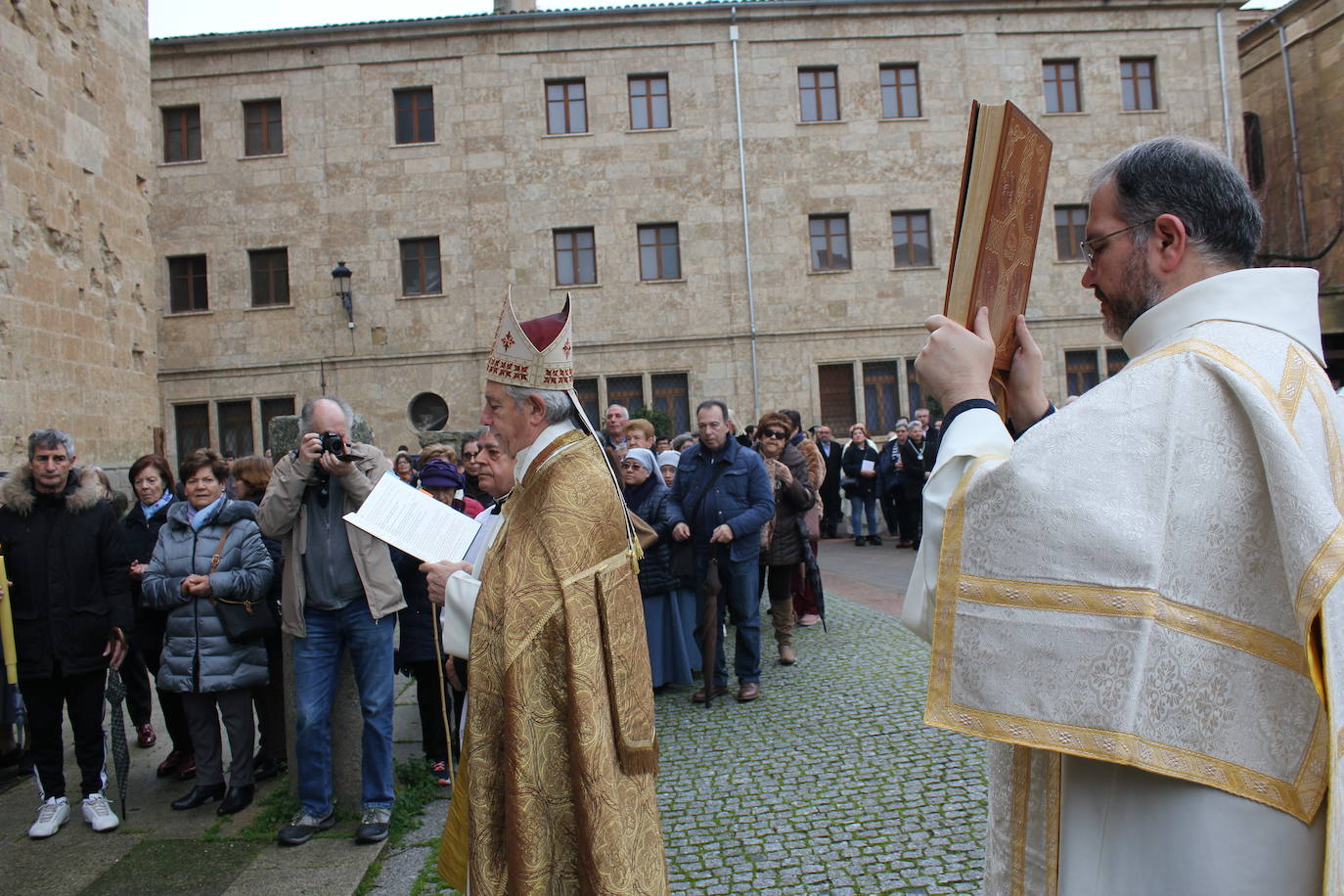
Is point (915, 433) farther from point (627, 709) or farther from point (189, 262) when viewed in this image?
point (189, 262)

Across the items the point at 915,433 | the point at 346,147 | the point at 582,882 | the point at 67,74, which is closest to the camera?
the point at 582,882

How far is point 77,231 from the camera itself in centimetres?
988

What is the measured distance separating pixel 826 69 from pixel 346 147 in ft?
36.9

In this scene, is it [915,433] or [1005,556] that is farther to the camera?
[915,433]

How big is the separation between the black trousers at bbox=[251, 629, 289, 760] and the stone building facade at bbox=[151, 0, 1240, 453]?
16.1 metres

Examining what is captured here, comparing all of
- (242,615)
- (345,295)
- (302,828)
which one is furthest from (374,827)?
(345,295)

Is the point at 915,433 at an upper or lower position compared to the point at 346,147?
lower

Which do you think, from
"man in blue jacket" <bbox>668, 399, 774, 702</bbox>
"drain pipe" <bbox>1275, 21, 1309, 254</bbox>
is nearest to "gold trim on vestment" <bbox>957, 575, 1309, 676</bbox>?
"man in blue jacket" <bbox>668, 399, 774, 702</bbox>

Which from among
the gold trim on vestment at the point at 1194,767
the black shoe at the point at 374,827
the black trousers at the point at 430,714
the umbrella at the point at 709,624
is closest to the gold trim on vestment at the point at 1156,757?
the gold trim on vestment at the point at 1194,767

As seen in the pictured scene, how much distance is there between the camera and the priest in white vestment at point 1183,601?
1.30 metres

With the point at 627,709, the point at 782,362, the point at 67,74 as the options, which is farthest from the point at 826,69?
the point at 627,709

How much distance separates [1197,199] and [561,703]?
1.89 metres

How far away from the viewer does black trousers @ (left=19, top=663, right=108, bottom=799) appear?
4.80 meters

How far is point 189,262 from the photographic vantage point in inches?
879
